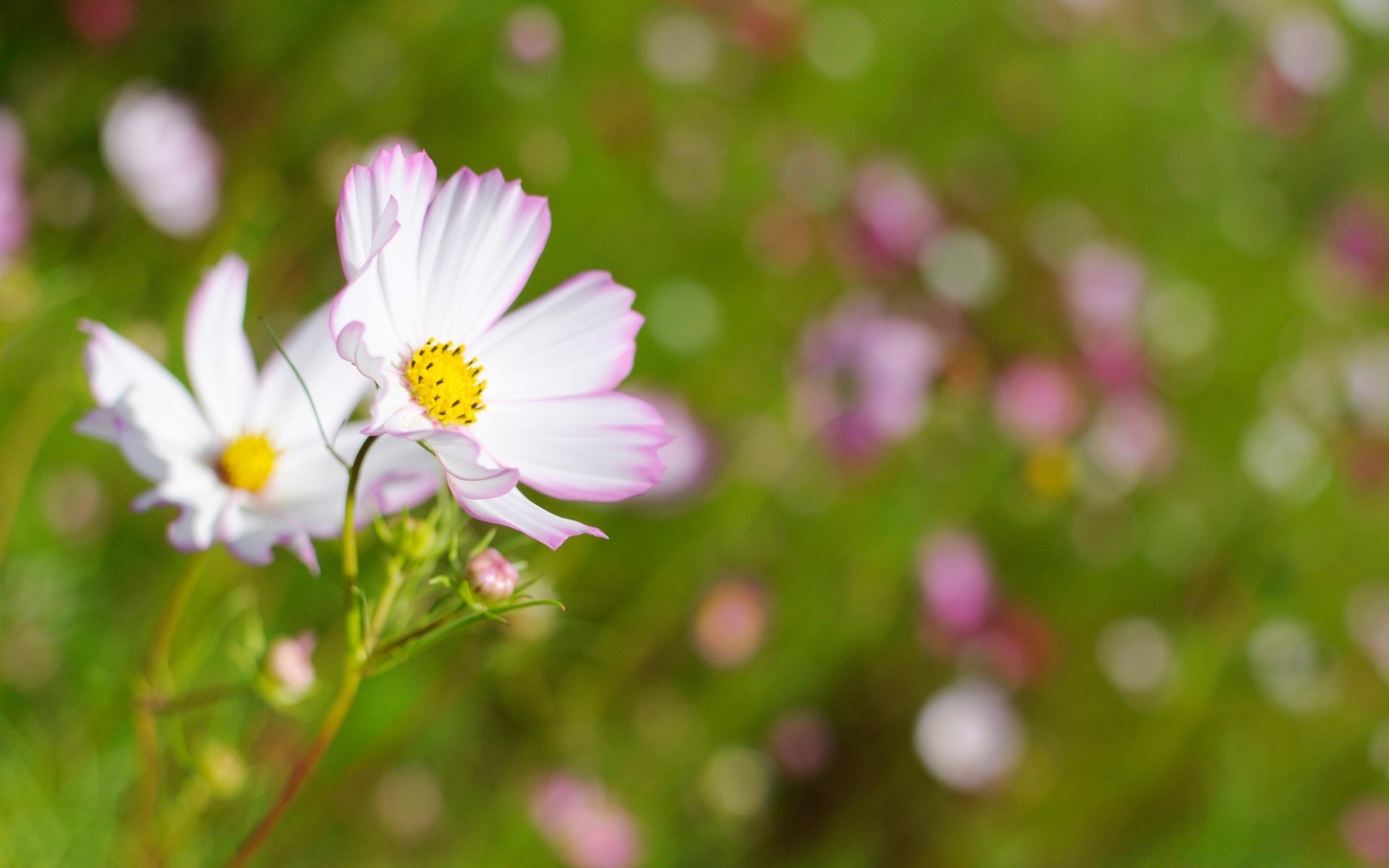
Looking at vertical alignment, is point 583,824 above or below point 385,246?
below

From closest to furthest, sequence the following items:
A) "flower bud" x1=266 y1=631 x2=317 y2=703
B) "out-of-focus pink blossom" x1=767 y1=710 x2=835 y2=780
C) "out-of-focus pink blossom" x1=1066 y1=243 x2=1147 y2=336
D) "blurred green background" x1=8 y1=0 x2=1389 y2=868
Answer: "flower bud" x1=266 y1=631 x2=317 y2=703 < "blurred green background" x1=8 y1=0 x2=1389 y2=868 < "out-of-focus pink blossom" x1=767 y1=710 x2=835 y2=780 < "out-of-focus pink blossom" x1=1066 y1=243 x2=1147 y2=336

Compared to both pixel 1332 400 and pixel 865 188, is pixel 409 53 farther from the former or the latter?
pixel 1332 400

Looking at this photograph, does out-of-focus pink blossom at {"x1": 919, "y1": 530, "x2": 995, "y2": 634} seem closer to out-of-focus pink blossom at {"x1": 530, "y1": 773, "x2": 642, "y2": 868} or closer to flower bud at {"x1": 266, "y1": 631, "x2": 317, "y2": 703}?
out-of-focus pink blossom at {"x1": 530, "y1": 773, "x2": 642, "y2": 868}

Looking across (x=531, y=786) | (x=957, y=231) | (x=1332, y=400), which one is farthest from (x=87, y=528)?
(x=1332, y=400)

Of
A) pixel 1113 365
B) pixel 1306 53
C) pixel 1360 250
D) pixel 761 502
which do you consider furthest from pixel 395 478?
pixel 1306 53

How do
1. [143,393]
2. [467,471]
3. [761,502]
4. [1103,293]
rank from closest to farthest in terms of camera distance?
[467,471] → [143,393] → [761,502] → [1103,293]

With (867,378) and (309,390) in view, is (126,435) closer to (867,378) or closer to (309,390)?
(309,390)

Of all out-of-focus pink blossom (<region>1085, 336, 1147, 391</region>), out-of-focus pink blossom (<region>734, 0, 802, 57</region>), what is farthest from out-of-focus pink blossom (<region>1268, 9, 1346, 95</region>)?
out-of-focus pink blossom (<region>734, 0, 802, 57</region>)
